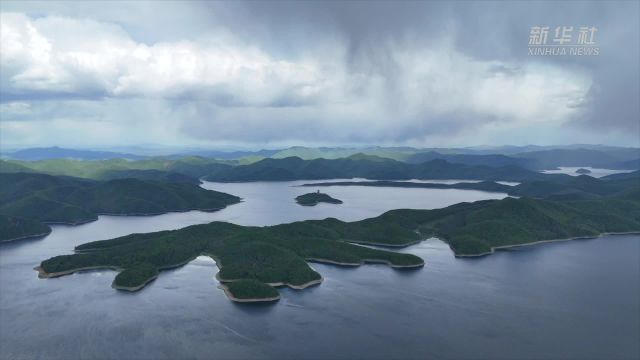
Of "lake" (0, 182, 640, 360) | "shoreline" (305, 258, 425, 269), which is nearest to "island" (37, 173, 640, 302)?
"shoreline" (305, 258, 425, 269)

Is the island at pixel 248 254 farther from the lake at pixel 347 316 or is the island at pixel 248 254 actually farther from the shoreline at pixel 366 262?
the lake at pixel 347 316

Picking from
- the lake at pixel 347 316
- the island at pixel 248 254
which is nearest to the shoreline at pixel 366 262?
the island at pixel 248 254

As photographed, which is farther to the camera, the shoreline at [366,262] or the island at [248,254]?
the shoreline at [366,262]

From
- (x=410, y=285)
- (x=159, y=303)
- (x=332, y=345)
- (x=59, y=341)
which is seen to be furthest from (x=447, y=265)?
(x=59, y=341)

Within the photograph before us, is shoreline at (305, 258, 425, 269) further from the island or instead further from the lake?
the lake

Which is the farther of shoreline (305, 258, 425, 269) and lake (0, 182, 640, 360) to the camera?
shoreline (305, 258, 425, 269)

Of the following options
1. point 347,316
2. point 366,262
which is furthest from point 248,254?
point 347,316

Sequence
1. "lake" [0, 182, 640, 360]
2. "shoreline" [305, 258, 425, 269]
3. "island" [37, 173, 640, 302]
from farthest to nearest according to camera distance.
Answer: "shoreline" [305, 258, 425, 269] < "island" [37, 173, 640, 302] < "lake" [0, 182, 640, 360]

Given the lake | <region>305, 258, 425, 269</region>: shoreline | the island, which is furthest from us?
<region>305, 258, 425, 269</region>: shoreline

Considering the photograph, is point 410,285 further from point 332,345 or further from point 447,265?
point 332,345
